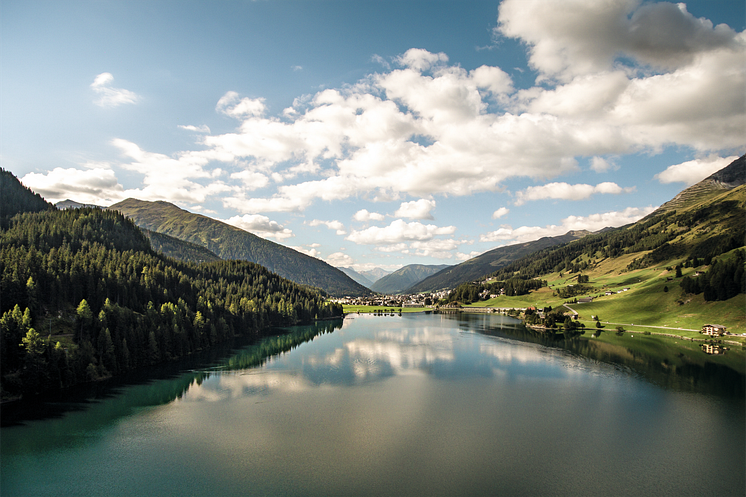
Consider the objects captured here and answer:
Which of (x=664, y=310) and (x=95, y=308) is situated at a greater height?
(x=95, y=308)

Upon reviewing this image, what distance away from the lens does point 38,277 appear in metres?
71.9

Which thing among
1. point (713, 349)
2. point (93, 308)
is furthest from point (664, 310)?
point (93, 308)

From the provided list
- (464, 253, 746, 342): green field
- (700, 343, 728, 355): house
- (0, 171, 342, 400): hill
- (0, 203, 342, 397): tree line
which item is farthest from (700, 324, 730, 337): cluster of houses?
(0, 171, 342, 400): hill

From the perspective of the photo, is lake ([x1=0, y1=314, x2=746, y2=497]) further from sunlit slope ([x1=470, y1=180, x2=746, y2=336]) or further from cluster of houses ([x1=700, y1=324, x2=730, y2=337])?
sunlit slope ([x1=470, y1=180, x2=746, y2=336])

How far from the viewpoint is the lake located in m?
28.2

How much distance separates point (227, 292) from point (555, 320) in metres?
125

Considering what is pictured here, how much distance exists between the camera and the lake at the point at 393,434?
28250mm

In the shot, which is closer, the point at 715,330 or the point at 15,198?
the point at 715,330

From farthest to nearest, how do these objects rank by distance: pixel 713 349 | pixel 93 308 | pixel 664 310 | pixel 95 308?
pixel 664 310 < pixel 713 349 < pixel 95 308 < pixel 93 308

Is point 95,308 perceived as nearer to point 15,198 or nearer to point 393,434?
point 393,434

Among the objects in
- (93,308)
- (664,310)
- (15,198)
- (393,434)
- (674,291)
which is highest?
(15,198)

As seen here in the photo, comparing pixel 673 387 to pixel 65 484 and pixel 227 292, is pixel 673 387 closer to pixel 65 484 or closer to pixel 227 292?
pixel 65 484

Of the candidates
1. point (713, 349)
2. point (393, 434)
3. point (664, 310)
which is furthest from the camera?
point (664, 310)

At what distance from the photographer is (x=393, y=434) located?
1469 inches
